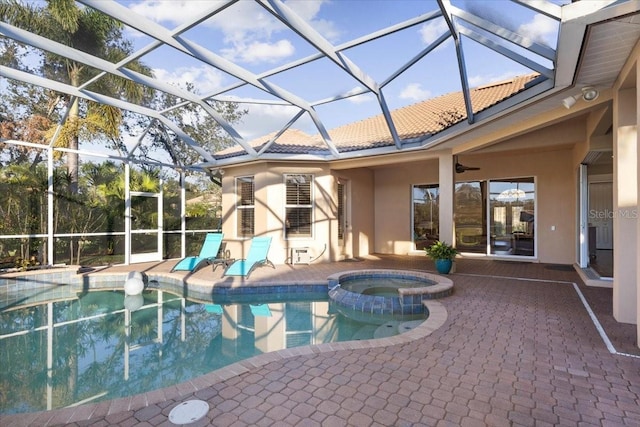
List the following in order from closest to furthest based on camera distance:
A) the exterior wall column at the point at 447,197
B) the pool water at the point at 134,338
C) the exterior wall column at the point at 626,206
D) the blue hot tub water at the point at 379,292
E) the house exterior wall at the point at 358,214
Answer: the pool water at the point at 134,338, the exterior wall column at the point at 626,206, the blue hot tub water at the point at 379,292, the exterior wall column at the point at 447,197, the house exterior wall at the point at 358,214

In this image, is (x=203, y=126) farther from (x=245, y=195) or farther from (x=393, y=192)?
(x=393, y=192)

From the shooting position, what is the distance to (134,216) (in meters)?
11.9


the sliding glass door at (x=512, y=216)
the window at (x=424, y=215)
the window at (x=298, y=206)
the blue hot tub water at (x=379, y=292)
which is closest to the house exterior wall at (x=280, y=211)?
the window at (x=298, y=206)

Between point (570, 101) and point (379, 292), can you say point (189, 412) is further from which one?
point (570, 101)

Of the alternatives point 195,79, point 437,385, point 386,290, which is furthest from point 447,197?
point 195,79

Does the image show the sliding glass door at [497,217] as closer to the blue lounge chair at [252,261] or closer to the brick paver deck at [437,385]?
the brick paver deck at [437,385]

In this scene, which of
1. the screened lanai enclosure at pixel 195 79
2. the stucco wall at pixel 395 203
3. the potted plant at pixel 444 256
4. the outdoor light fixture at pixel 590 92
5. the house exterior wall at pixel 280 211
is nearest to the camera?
the outdoor light fixture at pixel 590 92

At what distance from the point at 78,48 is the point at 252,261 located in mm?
10351

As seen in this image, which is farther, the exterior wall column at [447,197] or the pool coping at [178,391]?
the exterior wall column at [447,197]

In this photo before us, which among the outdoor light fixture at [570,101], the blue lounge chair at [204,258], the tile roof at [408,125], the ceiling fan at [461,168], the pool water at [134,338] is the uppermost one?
the tile roof at [408,125]

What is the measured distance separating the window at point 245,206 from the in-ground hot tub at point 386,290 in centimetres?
467

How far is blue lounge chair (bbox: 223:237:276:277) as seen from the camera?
8.88 m

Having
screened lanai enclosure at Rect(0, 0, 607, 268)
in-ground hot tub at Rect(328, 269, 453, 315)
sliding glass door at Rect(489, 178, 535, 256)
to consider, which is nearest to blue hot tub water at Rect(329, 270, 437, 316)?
in-ground hot tub at Rect(328, 269, 453, 315)

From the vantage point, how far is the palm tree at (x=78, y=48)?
1062cm
